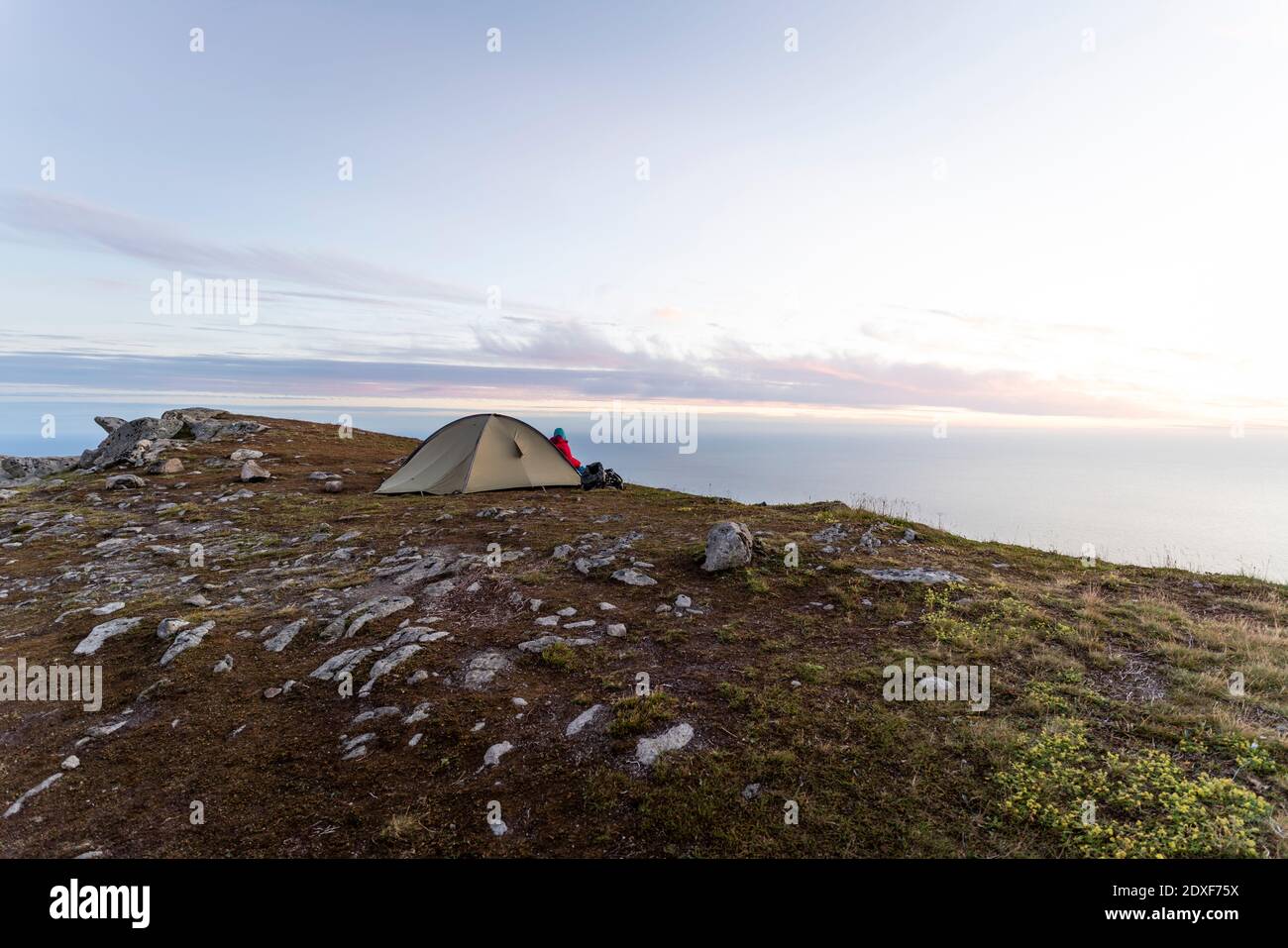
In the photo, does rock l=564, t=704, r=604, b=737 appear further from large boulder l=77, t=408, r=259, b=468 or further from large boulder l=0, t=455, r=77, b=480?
large boulder l=0, t=455, r=77, b=480

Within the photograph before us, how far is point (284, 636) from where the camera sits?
9016 mm

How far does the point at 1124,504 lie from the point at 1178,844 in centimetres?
14507

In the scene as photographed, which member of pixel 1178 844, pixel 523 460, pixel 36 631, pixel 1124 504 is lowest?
pixel 1124 504

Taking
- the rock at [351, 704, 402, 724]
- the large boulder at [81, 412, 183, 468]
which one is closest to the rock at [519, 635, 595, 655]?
the rock at [351, 704, 402, 724]

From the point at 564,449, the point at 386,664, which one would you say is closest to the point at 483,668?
the point at 386,664

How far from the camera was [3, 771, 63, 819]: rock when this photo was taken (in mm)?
5523

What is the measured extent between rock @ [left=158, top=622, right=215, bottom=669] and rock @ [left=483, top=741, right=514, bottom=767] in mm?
6221

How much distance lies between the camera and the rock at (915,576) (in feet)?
33.8

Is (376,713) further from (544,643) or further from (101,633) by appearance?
(101,633)

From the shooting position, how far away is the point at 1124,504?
113000mm

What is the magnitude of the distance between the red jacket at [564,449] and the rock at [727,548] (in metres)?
12.3
